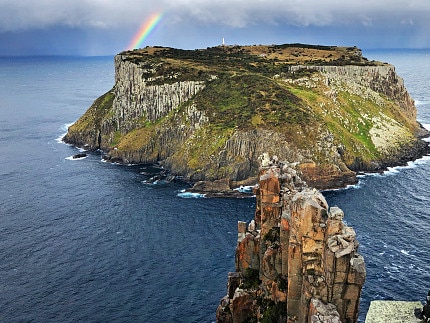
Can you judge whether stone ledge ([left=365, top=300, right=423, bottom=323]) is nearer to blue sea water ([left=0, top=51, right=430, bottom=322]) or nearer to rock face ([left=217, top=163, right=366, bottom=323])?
rock face ([left=217, top=163, right=366, bottom=323])

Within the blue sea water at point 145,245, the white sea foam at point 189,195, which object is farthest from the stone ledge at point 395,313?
the white sea foam at point 189,195

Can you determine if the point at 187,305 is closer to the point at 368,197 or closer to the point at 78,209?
the point at 78,209

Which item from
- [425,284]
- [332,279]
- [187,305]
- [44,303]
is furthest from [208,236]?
[332,279]

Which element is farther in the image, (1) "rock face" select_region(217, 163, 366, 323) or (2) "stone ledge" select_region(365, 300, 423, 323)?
(2) "stone ledge" select_region(365, 300, 423, 323)

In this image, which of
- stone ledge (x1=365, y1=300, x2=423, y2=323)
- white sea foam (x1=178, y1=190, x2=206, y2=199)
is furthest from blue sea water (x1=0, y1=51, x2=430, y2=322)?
Answer: stone ledge (x1=365, y1=300, x2=423, y2=323)

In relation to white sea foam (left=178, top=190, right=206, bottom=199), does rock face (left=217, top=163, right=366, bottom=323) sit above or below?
above

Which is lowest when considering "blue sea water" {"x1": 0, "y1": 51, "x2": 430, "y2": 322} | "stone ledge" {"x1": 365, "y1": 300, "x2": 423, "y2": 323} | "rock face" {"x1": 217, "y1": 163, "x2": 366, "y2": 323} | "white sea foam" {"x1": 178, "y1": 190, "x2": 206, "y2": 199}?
"blue sea water" {"x1": 0, "y1": 51, "x2": 430, "y2": 322}

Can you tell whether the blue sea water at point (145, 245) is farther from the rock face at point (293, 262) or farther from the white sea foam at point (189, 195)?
the rock face at point (293, 262)
